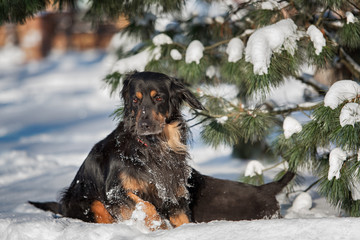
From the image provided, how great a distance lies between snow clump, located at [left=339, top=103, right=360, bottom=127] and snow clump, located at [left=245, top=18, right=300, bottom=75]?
23.4 inches

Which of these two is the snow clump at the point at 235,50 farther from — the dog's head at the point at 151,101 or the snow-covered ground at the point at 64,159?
the snow-covered ground at the point at 64,159

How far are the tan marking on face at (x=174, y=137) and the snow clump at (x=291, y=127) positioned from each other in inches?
34.5

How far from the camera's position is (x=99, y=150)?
130 inches

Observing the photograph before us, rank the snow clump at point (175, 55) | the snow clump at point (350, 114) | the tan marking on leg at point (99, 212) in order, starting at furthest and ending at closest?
1. the snow clump at point (175, 55)
2. the tan marking on leg at point (99, 212)
3. the snow clump at point (350, 114)

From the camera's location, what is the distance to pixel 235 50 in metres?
3.67

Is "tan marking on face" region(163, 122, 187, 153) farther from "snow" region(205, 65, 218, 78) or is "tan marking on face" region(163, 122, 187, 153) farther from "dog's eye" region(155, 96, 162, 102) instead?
"snow" region(205, 65, 218, 78)

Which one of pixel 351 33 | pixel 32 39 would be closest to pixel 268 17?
pixel 351 33

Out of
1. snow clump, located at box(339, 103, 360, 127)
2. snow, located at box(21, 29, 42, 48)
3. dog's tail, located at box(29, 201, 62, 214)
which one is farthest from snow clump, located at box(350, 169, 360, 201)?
snow, located at box(21, 29, 42, 48)

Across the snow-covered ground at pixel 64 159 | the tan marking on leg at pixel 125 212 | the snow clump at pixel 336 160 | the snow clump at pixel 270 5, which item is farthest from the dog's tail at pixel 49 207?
the snow clump at pixel 270 5

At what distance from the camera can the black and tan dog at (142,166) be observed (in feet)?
9.88

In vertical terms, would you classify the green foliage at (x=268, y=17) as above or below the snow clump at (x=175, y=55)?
above

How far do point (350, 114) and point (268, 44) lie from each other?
2.45ft

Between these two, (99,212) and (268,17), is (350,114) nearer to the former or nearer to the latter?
(268,17)

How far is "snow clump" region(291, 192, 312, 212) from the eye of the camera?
3.87 meters
